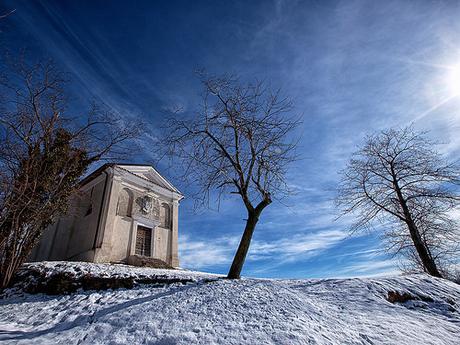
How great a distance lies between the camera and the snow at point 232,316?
3.85 meters

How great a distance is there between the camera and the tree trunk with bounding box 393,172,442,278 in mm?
10742

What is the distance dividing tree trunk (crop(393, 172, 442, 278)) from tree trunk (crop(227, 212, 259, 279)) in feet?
27.3

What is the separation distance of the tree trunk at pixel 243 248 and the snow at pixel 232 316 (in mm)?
1433

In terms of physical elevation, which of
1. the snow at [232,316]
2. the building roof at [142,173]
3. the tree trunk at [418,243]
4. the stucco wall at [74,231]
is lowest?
the snow at [232,316]

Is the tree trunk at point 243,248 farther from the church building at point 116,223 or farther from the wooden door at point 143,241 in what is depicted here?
the wooden door at point 143,241

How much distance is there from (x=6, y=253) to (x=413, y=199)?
17152mm

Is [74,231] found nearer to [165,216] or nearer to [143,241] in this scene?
[143,241]

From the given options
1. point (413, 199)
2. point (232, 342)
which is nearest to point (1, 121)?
point (232, 342)

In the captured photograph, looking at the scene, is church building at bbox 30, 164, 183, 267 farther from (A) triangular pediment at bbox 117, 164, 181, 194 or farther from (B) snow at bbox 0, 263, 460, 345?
(B) snow at bbox 0, 263, 460, 345

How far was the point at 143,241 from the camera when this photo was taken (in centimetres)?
1564

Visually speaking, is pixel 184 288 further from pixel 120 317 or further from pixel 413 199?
pixel 413 199

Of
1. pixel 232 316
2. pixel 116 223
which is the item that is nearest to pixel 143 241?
pixel 116 223

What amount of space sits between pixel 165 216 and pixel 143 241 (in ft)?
8.44

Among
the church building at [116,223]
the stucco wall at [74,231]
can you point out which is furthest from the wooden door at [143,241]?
the stucco wall at [74,231]
